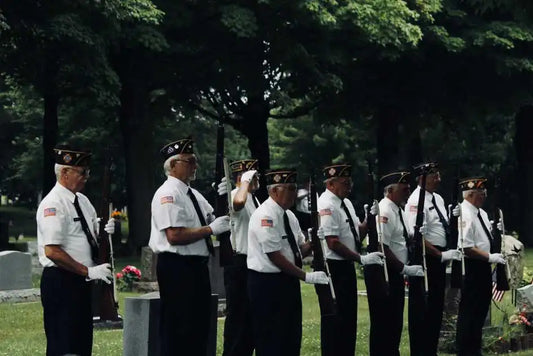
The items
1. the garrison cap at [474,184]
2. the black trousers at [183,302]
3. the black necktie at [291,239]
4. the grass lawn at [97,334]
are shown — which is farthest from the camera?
the grass lawn at [97,334]

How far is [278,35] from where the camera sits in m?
34.2

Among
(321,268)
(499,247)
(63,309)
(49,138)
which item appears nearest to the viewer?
(63,309)

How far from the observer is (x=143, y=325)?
1213 cm

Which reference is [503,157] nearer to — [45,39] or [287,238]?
[45,39]

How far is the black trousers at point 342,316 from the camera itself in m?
13.0

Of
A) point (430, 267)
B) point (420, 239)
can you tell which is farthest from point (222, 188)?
point (430, 267)

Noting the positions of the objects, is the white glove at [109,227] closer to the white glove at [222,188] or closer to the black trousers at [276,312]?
the white glove at [222,188]

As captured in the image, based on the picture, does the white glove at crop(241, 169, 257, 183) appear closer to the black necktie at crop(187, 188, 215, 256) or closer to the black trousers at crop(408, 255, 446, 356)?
the black necktie at crop(187, 188, 215, 256)

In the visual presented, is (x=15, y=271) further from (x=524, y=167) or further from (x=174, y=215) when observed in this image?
(x=524, y=167)

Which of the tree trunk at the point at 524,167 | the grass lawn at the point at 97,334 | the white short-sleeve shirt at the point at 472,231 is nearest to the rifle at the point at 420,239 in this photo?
the white short-sleeve shirt at the point at 472,231

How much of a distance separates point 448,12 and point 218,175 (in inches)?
1043

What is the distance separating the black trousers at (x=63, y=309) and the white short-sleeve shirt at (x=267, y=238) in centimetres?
145

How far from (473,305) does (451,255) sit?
0.95m

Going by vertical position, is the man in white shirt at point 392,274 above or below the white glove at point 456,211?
below
